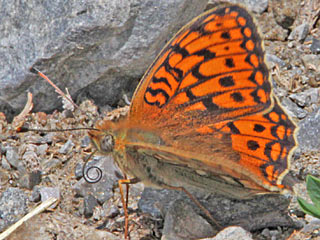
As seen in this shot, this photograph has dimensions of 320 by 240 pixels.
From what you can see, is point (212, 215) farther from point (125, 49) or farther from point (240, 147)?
point (125, 49)

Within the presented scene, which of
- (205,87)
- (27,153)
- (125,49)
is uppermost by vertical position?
(125,49)

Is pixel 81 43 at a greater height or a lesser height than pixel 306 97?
greater

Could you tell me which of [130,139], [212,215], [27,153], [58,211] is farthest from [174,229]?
[27,153]

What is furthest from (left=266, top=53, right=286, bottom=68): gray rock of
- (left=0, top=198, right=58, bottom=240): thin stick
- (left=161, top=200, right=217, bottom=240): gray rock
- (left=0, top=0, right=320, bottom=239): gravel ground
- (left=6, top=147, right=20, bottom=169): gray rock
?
(left=6, top=147, right=20, bottom=169): gray rock

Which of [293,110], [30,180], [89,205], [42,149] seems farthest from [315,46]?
[30,180]

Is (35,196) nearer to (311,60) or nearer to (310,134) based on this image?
(310,134)

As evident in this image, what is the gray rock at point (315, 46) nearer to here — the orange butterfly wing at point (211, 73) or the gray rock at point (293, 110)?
the gray rock at point (293, 110)

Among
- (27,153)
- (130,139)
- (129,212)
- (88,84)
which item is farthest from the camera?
(88,84)

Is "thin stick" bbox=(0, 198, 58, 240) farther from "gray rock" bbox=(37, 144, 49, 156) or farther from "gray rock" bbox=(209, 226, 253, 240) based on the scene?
"gray rock" bbox=(209, 226, 253, 240)
